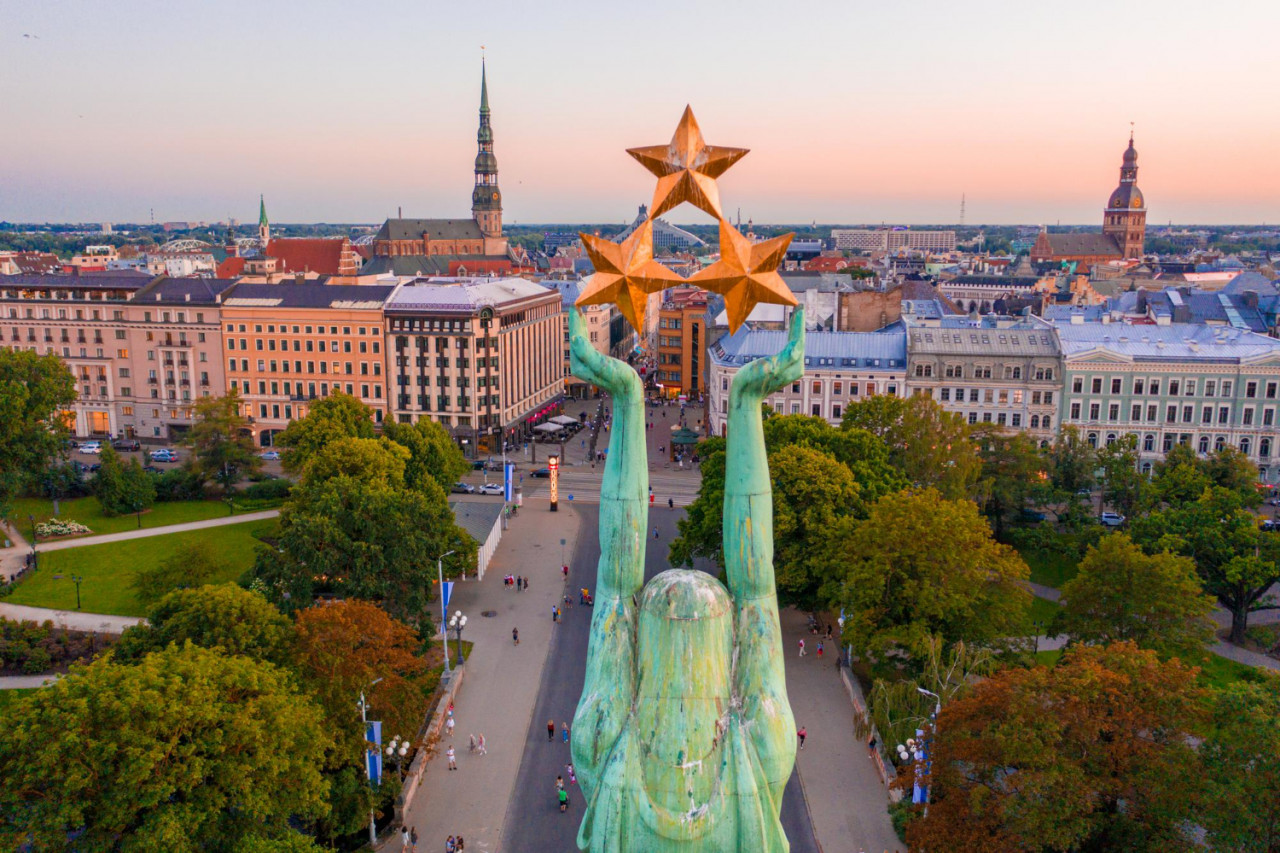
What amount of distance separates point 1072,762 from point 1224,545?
27.4 metres

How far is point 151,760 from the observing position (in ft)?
89.9

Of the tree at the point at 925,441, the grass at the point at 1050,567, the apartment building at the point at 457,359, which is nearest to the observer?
the grass at the point at 1050,567

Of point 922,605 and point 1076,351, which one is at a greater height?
point 1076,351

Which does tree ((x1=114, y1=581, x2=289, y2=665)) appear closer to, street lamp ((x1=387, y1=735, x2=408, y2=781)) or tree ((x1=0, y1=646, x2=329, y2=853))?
street lamp ((x1=387, y1=735, x2=408, y2=781))

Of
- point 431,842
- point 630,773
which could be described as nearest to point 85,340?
point 431,842

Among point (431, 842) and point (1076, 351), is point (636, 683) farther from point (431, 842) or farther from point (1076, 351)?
point (1076, 351)

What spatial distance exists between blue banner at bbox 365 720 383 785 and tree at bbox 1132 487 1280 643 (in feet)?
130

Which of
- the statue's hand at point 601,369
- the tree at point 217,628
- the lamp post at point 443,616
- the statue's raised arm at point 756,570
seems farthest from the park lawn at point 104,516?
the statue's raised arm at point 756,570

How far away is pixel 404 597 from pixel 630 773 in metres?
32.8

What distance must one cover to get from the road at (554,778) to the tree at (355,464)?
14.6m

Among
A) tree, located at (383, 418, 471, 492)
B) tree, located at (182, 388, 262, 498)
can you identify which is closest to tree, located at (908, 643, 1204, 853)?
tree, located at (383, 418, 471, 492)

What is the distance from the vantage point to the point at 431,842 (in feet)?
121

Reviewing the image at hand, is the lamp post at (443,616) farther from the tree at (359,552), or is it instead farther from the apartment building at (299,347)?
the apartment building at (299,347)

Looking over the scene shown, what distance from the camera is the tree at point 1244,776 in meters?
A: 28.0
